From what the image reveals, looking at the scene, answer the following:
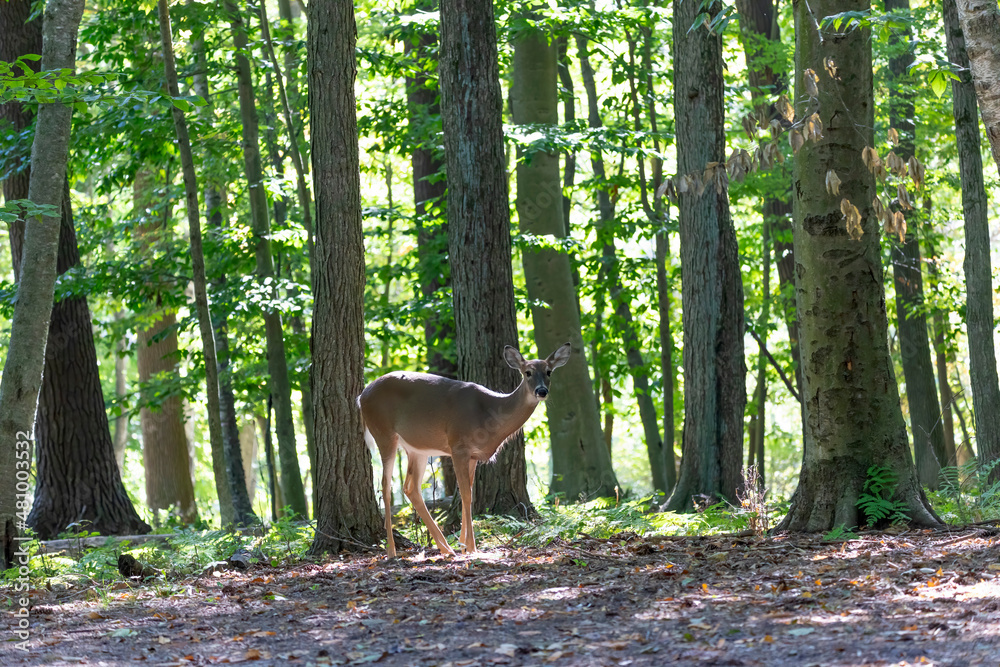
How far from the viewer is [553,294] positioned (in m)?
15.3

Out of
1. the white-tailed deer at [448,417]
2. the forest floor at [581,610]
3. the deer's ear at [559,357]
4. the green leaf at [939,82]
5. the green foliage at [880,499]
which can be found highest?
the green leaf at [939,82]

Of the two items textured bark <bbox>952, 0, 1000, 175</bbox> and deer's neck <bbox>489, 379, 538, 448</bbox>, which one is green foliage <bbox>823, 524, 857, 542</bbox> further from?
textured bark <bbox>952, 0, 1000, 175</bbox>

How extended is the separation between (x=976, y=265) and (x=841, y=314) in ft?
19.0

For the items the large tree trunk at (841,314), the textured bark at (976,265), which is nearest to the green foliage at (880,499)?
the large tree trunk at (841,314)

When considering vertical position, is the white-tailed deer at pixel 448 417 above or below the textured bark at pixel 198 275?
below

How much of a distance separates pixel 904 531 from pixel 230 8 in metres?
11.1

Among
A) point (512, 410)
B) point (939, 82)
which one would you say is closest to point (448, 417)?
point (512, 410)

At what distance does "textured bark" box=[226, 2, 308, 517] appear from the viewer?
1373 centimetres

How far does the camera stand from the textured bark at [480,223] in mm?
Answer: 9844

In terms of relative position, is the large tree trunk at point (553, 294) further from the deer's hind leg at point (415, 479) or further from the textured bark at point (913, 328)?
the deer's hind leg at point (415, 479)

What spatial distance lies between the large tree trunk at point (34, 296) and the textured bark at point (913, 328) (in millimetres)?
12165

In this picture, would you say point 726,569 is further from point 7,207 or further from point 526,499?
point 7,207

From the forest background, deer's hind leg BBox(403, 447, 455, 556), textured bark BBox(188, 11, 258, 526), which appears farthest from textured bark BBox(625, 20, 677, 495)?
deer's hind leg BBox(403, 447, 455, 556)

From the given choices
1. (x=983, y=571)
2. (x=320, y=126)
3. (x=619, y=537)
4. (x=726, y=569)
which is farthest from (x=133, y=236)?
(x=983, y=571)
